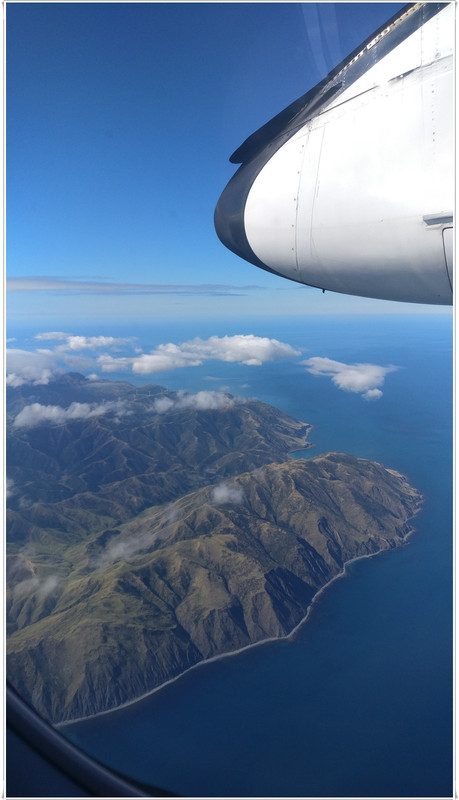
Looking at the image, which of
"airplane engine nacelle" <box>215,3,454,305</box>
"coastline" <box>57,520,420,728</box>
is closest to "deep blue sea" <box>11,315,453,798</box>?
"coastline" <box>57,520,420,728</box>

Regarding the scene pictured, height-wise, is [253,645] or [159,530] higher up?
[159,530]

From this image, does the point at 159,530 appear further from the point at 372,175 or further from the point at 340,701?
the point at 372,175

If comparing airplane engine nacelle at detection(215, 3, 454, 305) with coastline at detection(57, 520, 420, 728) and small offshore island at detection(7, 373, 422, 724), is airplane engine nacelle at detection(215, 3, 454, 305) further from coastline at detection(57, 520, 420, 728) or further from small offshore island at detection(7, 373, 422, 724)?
small offshore island at detection(7, 373, 422, 724)

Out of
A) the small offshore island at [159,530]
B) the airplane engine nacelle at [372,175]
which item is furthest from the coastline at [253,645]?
the airplane engine nacelle at [372,175]

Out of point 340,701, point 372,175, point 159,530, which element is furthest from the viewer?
point 159,530

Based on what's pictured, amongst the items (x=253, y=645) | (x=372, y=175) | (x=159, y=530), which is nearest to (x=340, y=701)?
(x=253, y=645)

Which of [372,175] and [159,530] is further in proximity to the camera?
[159,530]

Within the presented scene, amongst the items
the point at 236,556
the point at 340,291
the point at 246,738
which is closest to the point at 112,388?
the point at 236,556
